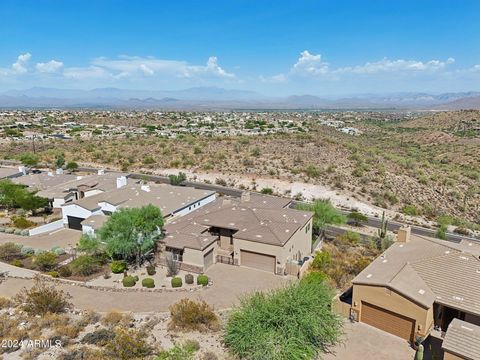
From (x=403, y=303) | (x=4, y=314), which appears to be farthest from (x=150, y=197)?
(x=403, y=303)

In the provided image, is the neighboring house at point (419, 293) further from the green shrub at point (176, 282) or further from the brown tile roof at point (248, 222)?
the green shrub at point (176, 282)

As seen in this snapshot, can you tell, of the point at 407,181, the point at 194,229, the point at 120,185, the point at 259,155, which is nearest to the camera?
the point at 194,229

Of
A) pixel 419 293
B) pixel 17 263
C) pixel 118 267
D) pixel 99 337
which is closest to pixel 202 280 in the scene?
pixel 118 267

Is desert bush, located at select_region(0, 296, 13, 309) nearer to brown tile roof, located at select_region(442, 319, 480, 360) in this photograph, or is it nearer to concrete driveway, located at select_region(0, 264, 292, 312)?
concrete driveway, located at select_region(0, 264, 292, 312)

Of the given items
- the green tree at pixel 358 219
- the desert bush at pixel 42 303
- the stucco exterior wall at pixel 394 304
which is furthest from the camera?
the green tree at pixel 358 219

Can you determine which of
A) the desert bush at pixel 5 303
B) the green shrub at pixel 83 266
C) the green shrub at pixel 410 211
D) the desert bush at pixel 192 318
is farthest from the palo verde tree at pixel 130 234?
the green shrub at pixel 410 211

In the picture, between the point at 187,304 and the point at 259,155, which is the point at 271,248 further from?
the point at 259,155
